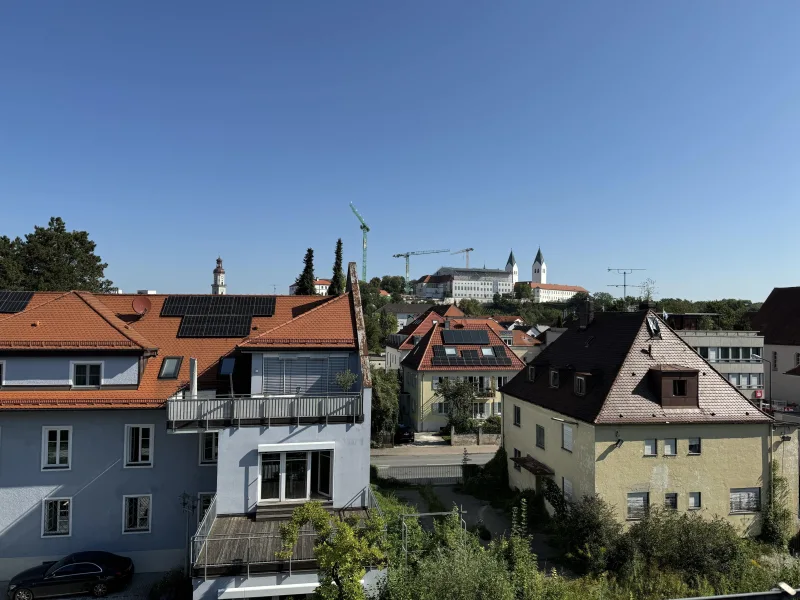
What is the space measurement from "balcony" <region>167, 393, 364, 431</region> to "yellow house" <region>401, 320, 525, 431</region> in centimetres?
2592

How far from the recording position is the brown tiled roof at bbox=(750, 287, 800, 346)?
189 ft

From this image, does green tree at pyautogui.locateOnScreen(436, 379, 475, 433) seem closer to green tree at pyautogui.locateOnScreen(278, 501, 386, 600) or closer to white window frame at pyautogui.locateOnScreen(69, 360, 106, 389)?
white window frame at pyautogui.locateOnScreen(69, 360, 106, 389)

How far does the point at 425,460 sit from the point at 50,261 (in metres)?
43.6

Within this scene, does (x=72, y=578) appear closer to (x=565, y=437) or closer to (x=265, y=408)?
(x=265, y=408)

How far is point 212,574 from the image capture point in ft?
49.4

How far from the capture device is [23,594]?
1692 centimetres

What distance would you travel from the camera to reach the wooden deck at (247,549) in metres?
15.2

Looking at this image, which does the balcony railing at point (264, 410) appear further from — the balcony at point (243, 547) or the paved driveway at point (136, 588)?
the paved driveway at point (136, 588)

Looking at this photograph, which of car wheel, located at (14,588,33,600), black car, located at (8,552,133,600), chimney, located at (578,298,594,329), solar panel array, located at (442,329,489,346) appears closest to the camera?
car wheel, located at (14,588,33,600)

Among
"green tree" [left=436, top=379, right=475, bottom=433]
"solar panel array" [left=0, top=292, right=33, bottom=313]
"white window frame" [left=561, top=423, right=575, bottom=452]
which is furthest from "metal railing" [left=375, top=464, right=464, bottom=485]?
"solar panel array" [left=0, top=292, right=33, bottom=313]

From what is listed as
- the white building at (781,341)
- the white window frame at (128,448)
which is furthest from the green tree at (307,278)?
the white building at (781,341)

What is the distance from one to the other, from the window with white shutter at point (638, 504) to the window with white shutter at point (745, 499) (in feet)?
13.1

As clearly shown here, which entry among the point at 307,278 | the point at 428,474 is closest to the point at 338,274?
the point at 307,278

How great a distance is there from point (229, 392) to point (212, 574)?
7.35m
